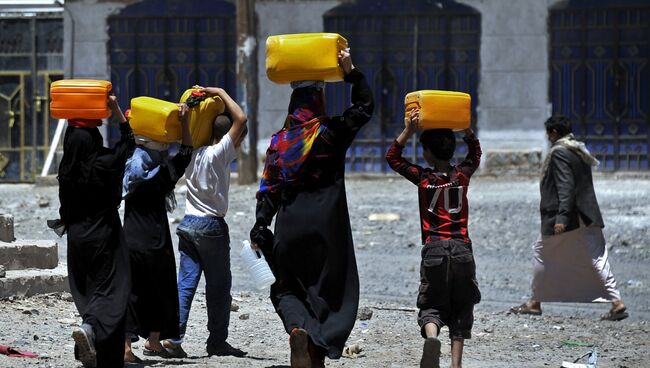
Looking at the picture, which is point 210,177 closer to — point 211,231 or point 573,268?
point 211,231

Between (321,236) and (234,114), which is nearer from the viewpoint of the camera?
(321,236)

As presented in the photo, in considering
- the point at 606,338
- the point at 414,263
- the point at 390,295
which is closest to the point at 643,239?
the point at 414,263

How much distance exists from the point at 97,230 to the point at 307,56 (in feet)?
4.24

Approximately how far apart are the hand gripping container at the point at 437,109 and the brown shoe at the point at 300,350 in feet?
3.97

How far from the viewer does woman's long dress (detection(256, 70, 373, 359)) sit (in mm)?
6352

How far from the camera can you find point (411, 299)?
1051cm

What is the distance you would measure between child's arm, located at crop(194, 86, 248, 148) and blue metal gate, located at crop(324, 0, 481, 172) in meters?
11.5

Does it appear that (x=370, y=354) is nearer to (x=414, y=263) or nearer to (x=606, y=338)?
(x=606, y=338)

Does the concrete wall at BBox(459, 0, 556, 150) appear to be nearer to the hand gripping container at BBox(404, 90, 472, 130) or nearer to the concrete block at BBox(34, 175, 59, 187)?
the concrete block at BBox(34, 175, 59, 187)

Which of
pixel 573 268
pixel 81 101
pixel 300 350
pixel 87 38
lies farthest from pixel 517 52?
pixel 300 350

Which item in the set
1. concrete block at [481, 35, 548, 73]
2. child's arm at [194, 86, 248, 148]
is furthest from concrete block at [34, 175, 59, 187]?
child's arm at [194, 86, 248, 148]

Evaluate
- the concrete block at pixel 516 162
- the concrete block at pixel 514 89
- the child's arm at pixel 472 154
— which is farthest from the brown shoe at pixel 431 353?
the concrete block at pixel 514 89

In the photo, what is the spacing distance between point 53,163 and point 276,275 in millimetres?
12914

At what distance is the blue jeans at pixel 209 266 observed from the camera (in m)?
7.19
